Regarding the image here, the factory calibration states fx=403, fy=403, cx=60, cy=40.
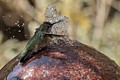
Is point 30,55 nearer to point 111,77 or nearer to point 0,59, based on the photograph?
point 111,77

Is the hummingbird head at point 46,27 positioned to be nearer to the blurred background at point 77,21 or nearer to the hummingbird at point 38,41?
the hummingbird at point 38,41

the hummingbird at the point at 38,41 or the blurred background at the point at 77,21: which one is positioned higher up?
the blurred background at the point at 77,21

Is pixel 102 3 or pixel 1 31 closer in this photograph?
→ pixel 102 3

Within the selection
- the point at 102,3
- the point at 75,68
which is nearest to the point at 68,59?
the point at 75,68

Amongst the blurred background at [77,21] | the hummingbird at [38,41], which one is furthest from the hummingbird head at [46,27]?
the blurred background at [77,21]

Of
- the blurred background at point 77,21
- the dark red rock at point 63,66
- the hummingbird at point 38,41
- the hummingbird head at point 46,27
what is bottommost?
the dark red rock at point 63,66

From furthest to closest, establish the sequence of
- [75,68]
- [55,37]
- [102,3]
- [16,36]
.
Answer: [16,36], [102,3], [55,37], [75,68]
